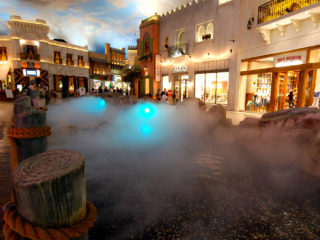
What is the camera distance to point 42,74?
1001 inches

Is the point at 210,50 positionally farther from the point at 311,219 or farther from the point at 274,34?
the point at 311,219

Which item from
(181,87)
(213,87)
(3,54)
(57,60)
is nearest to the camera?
(213,87)

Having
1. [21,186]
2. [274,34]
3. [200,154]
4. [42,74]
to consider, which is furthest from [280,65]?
[42,74]

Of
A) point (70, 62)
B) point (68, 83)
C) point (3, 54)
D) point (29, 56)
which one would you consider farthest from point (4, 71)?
point (70, 62)

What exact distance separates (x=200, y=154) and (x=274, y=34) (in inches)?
393

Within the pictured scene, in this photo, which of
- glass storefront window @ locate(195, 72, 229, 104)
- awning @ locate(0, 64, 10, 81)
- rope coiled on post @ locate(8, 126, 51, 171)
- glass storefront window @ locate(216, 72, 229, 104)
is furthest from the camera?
awning @ locate(0, 64, 10, 81)

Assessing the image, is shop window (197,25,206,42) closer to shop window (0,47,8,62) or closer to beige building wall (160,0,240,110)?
beige building wall (160,0,240,110)

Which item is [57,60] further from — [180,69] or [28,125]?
[28,125]

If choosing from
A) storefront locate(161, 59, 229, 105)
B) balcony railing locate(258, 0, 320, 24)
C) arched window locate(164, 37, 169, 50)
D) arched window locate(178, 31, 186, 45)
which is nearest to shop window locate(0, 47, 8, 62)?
storefront locate(161, 59, 229, 105)

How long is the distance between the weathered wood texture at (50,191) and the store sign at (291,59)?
11612mm

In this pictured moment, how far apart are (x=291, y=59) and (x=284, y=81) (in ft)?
4.92

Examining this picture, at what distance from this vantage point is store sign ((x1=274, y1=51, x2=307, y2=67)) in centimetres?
939

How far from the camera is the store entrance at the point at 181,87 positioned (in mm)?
17756

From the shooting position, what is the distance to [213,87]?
606 inches
